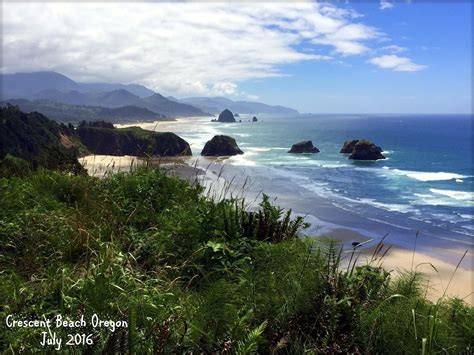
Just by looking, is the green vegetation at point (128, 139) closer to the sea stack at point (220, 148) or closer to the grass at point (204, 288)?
the sea stack at point (220, 148)

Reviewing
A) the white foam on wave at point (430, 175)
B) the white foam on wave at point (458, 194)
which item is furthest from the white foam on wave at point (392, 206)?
the white foam on wave at point (430, 175)

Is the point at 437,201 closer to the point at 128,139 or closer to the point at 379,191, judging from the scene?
the point at 379,191

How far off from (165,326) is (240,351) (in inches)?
A: 24.4

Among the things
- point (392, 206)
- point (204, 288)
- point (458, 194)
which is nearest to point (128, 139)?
point (392, 206)

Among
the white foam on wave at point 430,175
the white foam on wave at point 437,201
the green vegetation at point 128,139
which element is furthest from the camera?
the green vegetation at point 128,139

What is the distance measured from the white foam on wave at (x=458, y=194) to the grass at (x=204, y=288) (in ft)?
153

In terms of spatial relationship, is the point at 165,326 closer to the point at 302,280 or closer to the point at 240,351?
the point at 240,351

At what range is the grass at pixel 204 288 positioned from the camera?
3082 millimetres

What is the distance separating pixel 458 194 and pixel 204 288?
51.2 metres

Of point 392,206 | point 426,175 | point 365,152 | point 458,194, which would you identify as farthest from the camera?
point 365,152

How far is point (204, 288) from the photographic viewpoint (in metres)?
4.29

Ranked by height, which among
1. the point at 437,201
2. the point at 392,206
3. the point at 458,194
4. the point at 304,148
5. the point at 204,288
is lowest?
the point at 392,206

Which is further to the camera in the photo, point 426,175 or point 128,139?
point 128,139

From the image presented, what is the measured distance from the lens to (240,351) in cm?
283
